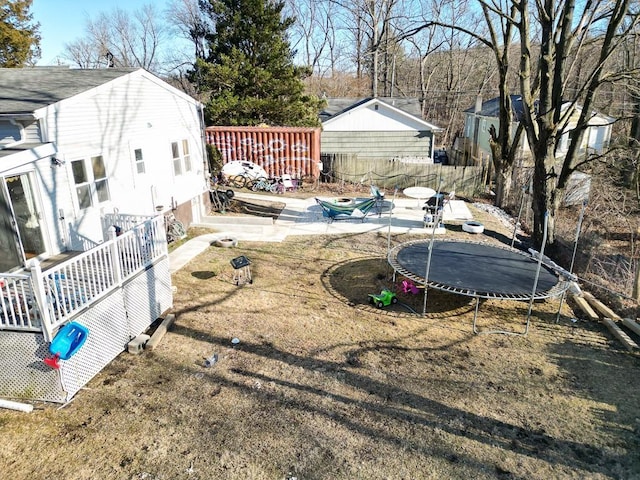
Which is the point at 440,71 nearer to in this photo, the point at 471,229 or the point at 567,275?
the point at 471,229

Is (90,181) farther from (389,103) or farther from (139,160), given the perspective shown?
(389,103)

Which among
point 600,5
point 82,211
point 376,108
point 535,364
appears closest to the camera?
point 535,364

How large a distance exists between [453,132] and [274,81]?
2592 centimetres

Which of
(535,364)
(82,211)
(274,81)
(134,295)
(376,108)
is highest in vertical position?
(274,81)

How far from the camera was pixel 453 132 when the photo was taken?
1630 inches

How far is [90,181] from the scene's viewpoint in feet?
27.8

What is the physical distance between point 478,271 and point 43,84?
31.6 feet

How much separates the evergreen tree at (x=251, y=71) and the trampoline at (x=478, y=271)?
43.1 ft

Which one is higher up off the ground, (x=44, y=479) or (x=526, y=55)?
(x=526, y=55)

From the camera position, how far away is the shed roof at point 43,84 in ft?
23.6

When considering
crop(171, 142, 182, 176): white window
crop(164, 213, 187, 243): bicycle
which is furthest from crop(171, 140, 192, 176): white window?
crop(164, 213, 187, 243): bicycle

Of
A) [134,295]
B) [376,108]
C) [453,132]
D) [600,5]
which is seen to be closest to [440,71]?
[453,132]

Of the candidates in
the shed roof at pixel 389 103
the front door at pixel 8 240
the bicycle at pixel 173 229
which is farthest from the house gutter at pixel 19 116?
the shed roof at pixel 389 103

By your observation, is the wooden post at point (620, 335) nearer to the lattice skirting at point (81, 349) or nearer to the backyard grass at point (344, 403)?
the backyard grass at point (344, 403)
